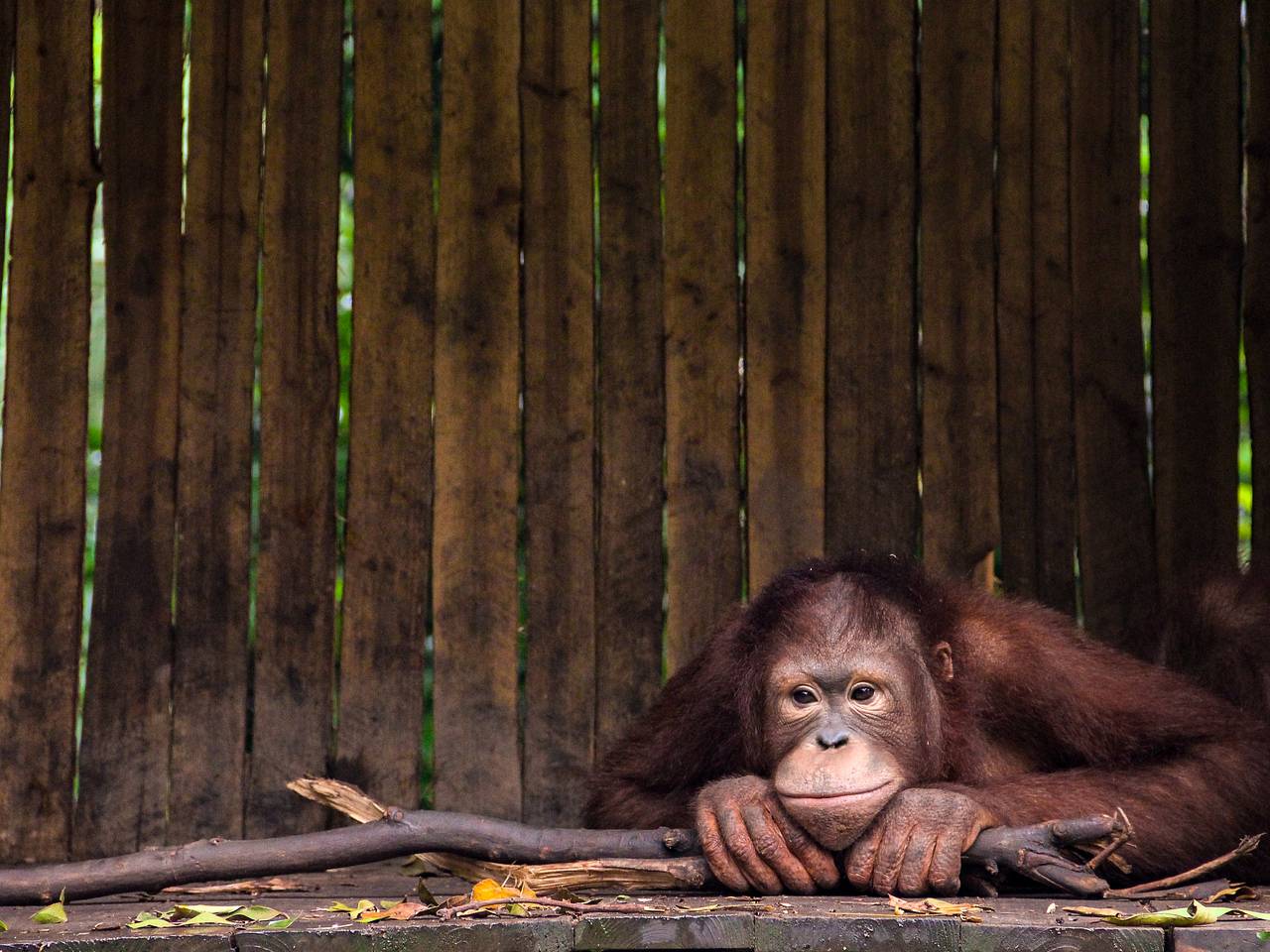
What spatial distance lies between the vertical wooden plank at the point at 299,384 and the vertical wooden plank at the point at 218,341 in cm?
5

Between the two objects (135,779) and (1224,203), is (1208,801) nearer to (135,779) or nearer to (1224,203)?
(1224,203)

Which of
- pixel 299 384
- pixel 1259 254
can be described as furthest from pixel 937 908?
pixel 1259 254

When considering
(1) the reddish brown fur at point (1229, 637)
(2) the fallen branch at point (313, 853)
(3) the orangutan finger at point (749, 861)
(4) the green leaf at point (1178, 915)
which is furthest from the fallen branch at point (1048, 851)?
(1) the reddish brown fur at point (1229, 637)

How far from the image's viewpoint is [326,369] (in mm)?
5305

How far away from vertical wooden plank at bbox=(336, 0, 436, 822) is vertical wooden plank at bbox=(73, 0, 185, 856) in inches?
20.2

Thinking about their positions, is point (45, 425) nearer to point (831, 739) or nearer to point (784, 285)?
point (784, 285)

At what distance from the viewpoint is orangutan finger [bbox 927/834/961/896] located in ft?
12.5

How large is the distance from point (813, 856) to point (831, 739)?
260 mm

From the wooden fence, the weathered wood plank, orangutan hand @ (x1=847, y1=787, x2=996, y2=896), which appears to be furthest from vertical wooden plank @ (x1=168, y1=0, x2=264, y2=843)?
orangutan hand @ (x1=847, y1=787, x2=996, y2=896)

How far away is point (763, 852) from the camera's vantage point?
3.96m

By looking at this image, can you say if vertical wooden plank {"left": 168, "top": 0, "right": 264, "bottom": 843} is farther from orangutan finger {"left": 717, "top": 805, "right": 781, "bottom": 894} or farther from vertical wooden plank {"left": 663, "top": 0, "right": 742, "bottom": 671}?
orangutan finger {"left": 717, "top": 805, "right": 781, "bottom": 894}

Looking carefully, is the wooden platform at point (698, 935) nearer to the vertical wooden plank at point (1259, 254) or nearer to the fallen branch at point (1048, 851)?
the fallen branch at point (1048, 851)

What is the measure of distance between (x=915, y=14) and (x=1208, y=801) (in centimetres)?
248

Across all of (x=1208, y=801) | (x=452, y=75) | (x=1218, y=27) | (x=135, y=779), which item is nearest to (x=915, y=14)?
(x=1218, y=27)
